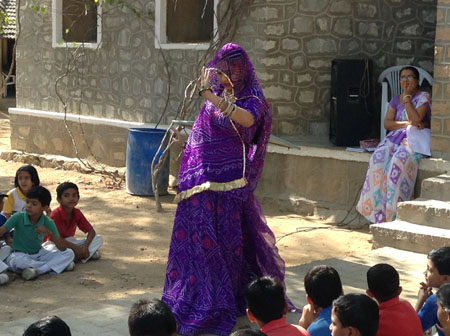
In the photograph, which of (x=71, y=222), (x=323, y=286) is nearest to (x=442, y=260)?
(x=323, y=286)

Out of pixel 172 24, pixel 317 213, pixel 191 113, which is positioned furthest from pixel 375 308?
pixel 172 24

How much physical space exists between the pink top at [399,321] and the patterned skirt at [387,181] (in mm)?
4188

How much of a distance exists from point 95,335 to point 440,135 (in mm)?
4497

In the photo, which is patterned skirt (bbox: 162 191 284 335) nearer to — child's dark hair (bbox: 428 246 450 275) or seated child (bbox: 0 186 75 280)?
child's dark hair (bbox: 428 246 450 275)

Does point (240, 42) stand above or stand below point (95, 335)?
above

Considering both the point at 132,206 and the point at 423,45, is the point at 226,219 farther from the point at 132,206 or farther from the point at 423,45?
the point at 423,45

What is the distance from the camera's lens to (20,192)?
22.9ft

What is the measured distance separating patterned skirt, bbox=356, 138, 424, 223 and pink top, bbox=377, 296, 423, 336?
4.19 meters

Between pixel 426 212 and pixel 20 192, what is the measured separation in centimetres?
359

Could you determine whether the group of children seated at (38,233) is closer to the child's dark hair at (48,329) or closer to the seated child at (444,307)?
the child's dark hair at (48,329)

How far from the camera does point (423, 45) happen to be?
953 cm

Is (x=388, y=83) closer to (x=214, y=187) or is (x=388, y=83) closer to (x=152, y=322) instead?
(x=214, y=187)

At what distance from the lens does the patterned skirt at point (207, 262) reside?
15.8 feet

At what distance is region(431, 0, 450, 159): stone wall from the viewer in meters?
7.77
